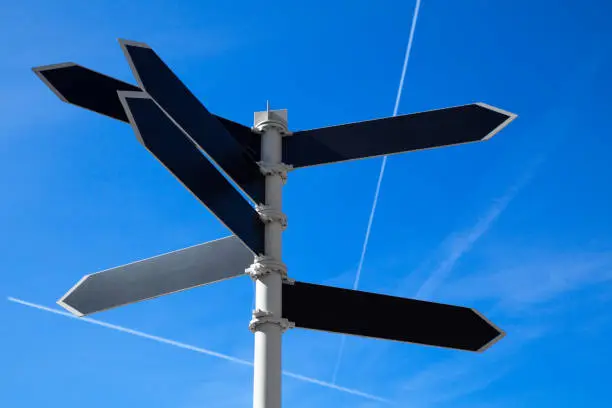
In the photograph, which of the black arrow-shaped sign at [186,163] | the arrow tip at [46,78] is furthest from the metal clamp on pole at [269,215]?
the arrow tip at [46,78]

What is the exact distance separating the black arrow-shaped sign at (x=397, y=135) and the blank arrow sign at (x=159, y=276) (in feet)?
2.75

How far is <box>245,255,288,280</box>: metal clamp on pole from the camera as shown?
183 inches

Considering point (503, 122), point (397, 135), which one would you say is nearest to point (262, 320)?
point (397, 135)

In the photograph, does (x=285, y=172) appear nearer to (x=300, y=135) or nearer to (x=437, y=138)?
(x=300, y=135)

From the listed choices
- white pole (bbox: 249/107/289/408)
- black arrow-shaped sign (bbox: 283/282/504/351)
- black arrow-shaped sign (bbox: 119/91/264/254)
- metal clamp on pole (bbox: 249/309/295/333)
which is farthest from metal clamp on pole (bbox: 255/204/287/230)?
metal clamp on pole (bbox: 249/309/295/333)

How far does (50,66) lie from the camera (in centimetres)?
459

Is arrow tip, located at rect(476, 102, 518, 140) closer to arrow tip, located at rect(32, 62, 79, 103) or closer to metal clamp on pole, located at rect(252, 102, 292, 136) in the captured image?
metal clamp on pole, located at rect(252, 102, 292, 136)

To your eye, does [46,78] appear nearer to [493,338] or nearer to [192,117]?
[192,117]

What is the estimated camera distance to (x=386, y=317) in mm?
4953

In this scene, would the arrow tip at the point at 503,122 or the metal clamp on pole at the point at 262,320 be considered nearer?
the metal clamp on pole at the point at 262,320

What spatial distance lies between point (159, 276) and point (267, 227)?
2.74 ft

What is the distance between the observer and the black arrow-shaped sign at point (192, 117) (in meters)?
3.70

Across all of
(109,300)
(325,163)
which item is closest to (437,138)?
(325,163)

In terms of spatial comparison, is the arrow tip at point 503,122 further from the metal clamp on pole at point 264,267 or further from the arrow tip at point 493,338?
the metal clamp on pole at point 264,267
